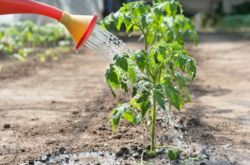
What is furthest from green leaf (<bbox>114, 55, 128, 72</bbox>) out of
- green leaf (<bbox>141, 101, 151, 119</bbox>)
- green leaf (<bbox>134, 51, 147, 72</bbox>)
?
green leaf (<bbox>141, 101, 151, 119</bbox>)

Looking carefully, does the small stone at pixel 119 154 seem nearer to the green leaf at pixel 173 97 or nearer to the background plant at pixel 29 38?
the green leaf at pixel 173 97

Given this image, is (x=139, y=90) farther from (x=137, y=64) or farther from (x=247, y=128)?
(x=247, y=128)

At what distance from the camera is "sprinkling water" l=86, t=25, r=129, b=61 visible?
122 inches

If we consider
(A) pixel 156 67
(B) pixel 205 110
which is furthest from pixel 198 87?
(A) pixel 156 67

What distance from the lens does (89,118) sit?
4531mm

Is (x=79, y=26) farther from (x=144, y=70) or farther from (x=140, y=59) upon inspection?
(x=144, y=70)

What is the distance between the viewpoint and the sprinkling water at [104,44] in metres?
3.09

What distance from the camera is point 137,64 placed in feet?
10.2

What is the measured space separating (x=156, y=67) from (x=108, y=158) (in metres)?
0.68

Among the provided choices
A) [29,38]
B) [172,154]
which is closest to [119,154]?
[172,154]

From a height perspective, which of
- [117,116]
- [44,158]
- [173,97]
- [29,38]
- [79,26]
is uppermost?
[79,26]

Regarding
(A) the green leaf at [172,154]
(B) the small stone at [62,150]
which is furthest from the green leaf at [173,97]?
(B) the small stone at [62,150]

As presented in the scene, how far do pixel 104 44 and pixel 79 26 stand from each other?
0.34 m

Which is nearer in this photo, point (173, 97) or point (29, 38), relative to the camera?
point (173, 97)
